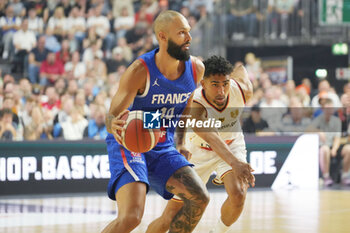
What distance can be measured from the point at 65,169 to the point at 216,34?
23.1ft

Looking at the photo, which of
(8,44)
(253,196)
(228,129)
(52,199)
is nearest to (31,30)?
(8,44)

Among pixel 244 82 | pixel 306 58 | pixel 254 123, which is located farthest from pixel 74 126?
pixel 306 58

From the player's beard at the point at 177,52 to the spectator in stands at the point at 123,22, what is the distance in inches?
426

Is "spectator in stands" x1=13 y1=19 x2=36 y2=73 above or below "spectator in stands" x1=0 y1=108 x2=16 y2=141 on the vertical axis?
above

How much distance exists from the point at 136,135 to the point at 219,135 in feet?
5.72

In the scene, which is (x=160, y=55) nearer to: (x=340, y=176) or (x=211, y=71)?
(x=211, y=71)

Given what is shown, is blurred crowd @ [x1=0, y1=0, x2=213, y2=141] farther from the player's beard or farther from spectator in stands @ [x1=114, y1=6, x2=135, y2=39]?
the player's beard

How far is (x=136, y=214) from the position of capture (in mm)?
5383

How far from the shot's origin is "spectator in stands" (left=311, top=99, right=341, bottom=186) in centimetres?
1291

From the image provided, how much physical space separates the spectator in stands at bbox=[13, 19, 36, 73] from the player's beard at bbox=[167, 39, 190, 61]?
1019cm

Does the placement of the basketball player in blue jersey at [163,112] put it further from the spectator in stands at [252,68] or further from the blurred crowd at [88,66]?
the spectator in stands at [252,68]

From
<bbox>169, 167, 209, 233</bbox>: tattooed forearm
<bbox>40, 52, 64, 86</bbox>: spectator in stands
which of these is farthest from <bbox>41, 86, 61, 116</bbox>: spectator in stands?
<bbox>169, 167, 209, 233</bbox>: tattooed forearm

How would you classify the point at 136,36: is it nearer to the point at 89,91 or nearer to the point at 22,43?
the point at 22,43

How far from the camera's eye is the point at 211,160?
7406 mm
